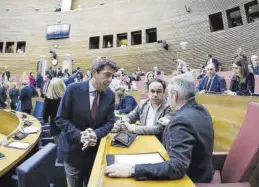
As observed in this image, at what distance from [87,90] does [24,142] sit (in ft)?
4.16

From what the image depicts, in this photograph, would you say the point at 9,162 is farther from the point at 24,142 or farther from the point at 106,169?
the point at 106,169

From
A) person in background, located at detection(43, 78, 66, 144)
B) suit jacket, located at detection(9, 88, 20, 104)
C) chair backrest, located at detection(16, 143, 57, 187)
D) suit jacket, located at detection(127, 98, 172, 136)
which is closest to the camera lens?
chair backrest, located at detection(16, 143, 57, 187)

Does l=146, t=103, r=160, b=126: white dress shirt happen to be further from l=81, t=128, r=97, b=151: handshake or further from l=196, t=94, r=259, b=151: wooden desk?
l=196, t=94, r=259, b=151: wooden desk

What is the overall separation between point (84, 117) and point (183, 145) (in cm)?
93

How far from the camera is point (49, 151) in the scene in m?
1.06

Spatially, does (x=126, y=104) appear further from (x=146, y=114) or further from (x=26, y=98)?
(x=26, y=98)

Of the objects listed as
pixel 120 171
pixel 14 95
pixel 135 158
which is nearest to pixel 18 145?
pixel 135 158

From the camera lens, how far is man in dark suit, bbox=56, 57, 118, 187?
188 cm

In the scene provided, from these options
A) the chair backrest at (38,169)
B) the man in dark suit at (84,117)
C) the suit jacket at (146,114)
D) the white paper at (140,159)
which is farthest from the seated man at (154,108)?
the chair backrest at (38,169)

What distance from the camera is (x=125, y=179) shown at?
119cm

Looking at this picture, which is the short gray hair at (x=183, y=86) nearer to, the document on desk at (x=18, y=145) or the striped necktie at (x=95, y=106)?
the striped necktie at (x=95, y=106)

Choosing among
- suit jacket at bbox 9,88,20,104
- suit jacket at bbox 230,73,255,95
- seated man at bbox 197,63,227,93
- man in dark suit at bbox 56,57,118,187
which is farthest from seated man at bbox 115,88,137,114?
suit jacket at bbox 9,88,20,104

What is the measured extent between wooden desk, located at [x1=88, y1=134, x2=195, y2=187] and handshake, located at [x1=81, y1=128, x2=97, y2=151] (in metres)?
0.07

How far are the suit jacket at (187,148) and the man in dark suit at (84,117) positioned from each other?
0.70 metres
